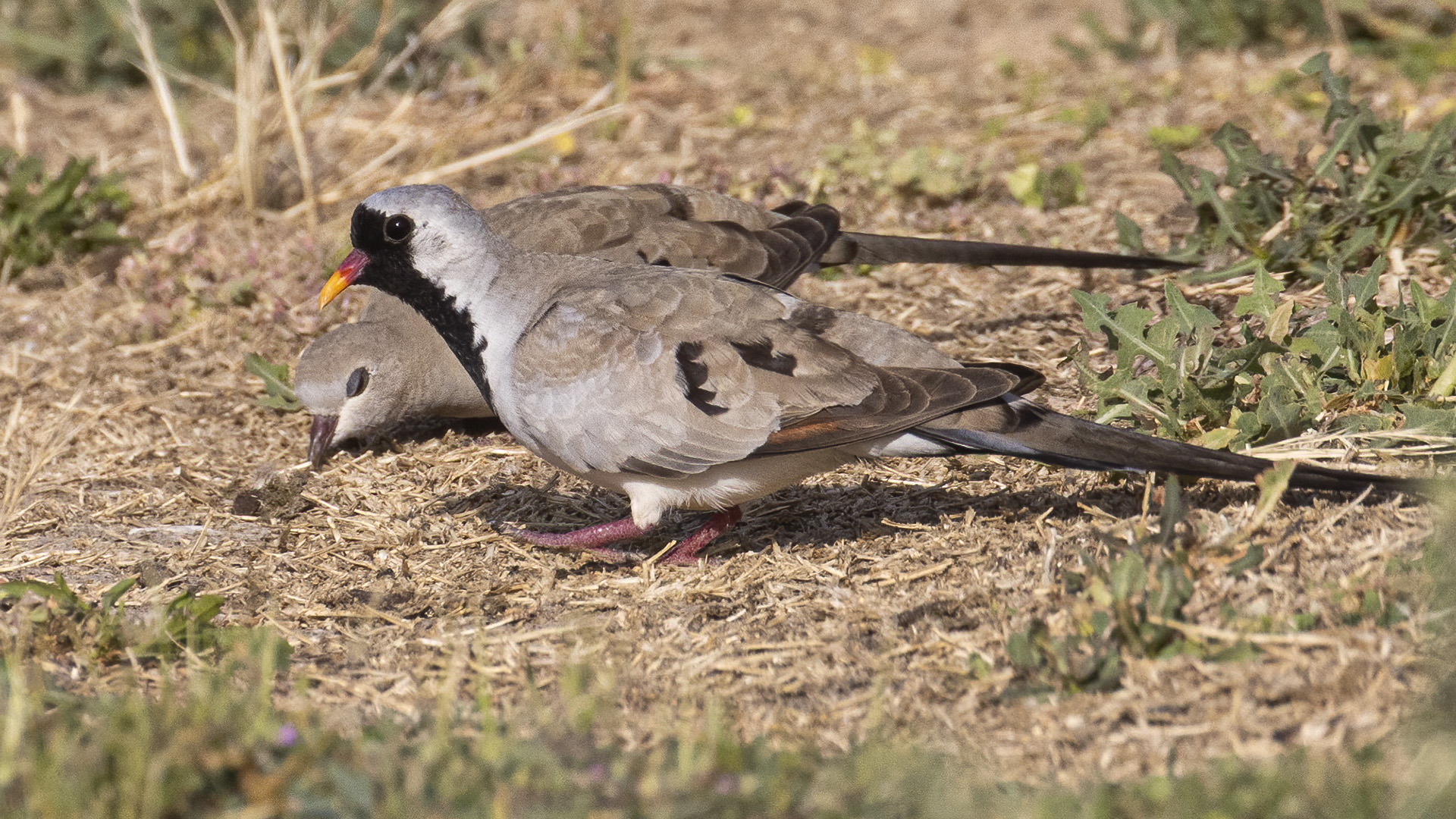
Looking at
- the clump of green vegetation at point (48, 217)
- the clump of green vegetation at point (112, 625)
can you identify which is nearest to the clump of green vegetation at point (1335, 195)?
the clump of green vegetation at point (112, 625)

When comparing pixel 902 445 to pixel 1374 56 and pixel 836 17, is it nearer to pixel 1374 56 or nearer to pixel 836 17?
pixel 1374 56

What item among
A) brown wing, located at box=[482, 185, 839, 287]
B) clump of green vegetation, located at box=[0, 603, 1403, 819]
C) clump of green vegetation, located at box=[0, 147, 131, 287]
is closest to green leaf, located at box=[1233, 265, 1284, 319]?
brown wing, located at box=[482, 185, 839, 287]

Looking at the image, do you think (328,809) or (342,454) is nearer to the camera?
(328,809)

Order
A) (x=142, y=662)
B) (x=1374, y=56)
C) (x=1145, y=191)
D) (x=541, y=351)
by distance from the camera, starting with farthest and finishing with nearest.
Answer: (x=1374, y=56)
(x=1145, y=191)
(x=541, y=351)
(x=142, y=662)

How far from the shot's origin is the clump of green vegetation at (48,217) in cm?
650

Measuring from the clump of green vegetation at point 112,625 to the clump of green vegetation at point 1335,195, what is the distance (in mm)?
3767

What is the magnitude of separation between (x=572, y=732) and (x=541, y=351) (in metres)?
1.49

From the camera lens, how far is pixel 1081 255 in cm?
526

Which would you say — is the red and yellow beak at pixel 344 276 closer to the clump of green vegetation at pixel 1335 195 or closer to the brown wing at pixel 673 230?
the brown wing at pixel 673 230

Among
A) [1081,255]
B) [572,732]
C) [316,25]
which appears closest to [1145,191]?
[1081,255]

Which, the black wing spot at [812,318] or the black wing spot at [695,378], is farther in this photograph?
the black wing spot at [812,318]

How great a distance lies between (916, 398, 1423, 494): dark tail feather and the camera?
364cm

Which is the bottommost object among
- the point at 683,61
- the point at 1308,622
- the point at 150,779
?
the point at 1308,622

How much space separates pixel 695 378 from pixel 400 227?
3.68ft
